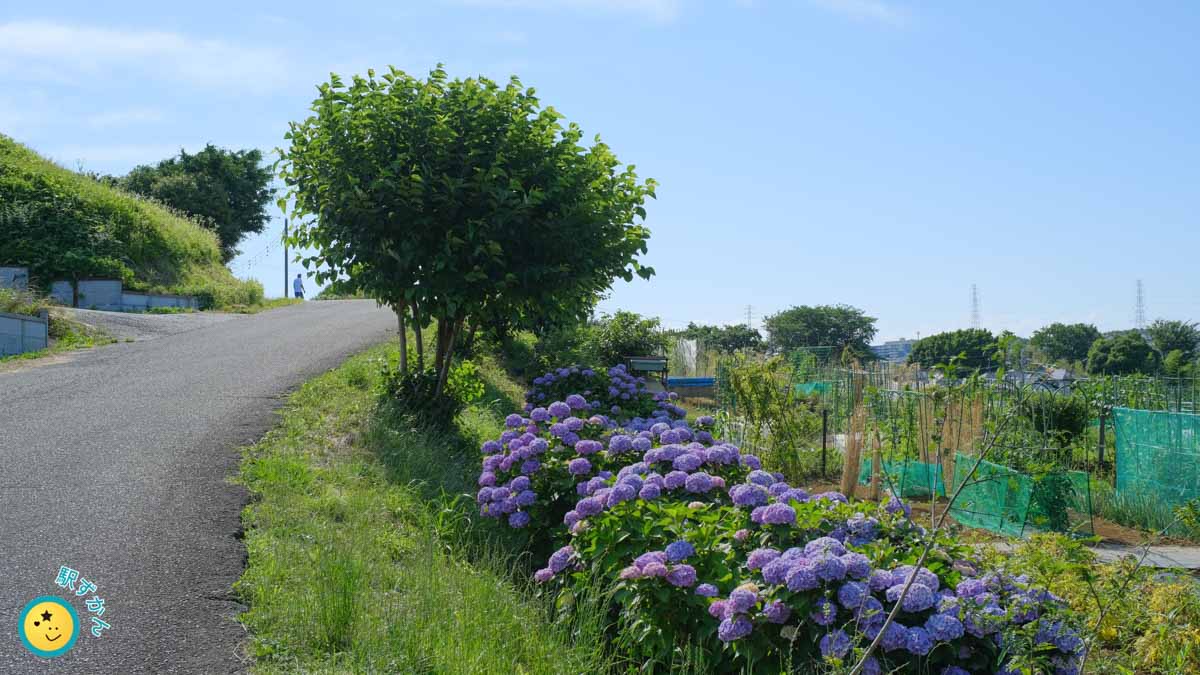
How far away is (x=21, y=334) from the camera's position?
40.9 ft

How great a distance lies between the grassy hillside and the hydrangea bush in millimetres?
19342

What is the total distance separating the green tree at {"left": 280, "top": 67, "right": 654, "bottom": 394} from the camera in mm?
8266

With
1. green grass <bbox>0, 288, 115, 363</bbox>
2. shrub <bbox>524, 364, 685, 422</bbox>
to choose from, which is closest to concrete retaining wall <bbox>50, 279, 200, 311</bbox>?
green grass <bbox>0, 288, 115, 363</bbox>

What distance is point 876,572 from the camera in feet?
11.7

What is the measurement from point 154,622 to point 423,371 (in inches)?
224

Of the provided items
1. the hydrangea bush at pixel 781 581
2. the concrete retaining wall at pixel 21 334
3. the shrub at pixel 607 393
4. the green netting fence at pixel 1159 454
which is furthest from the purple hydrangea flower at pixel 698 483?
the concrete retaining wall at pixel 21 334

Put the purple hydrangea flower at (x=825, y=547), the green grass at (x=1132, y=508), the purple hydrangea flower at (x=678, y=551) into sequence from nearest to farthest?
the purple hydrangea flower at (x=825, y=547)
the purple hydrangea flower at (x=678, y=551)
the green grass at (x=1132, y=508)

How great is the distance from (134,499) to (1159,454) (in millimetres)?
9212

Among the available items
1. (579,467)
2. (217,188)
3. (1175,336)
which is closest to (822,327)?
(1175,336)

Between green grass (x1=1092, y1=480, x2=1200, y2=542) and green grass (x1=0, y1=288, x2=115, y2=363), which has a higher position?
green grass (x1=0, y1=288, x2=115, y2=363)

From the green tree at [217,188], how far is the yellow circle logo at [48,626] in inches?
1422

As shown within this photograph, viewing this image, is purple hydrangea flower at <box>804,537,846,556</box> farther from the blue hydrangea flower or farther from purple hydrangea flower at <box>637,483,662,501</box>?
purple hydrangea flower at <box>637,483,662,501</box>

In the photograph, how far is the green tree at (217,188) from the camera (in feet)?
127

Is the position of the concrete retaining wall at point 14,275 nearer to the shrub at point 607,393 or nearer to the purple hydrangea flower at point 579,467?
the shrub at point 607,393
